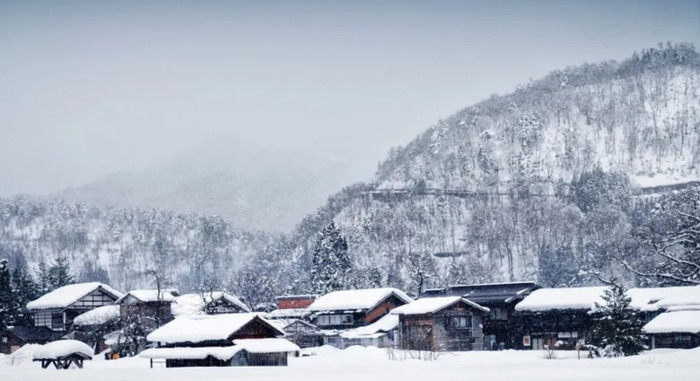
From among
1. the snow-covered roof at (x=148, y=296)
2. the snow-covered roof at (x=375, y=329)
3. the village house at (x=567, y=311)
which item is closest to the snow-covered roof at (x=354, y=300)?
the snow-covered roof at (x=375, y=329)

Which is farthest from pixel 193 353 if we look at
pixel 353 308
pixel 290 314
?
pixel 290 314

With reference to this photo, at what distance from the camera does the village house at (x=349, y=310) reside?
65.9 m

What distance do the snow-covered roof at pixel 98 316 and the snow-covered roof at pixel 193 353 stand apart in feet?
88.3

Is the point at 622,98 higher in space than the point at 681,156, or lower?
higher

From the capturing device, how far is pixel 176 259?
179500mm

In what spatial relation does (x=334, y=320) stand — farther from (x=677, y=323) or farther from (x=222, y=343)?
(x=677, y=323)

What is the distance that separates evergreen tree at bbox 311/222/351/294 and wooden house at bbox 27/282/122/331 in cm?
2288

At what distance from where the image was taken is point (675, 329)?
4709cm

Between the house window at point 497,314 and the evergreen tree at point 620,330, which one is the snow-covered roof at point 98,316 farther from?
the evergreen tree at point 620,330

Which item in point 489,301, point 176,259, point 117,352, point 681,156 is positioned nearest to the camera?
point 117,352

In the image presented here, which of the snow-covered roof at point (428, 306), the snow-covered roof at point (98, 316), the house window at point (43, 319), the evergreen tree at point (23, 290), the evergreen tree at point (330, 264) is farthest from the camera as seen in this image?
the evergreen tree at point (330, 264)

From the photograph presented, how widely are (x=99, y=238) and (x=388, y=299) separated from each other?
138 metres

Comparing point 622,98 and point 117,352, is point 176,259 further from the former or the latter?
point 117,352

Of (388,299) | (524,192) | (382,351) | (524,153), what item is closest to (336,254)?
(388,299)
